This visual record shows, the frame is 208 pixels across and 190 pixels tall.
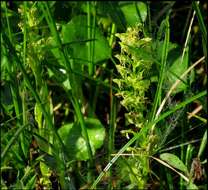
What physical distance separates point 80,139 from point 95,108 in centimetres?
24

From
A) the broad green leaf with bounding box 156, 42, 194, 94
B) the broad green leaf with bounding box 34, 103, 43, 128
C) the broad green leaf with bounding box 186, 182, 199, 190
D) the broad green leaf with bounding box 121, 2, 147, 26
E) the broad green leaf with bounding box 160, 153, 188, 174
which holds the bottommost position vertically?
the broad green leaf with bounding box 186, 182, 199, 190

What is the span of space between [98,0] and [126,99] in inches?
17.9

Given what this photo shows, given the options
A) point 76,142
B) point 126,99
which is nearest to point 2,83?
point 76,142

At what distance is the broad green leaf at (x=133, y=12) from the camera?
1274 mm

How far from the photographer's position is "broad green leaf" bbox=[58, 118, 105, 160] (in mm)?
1074

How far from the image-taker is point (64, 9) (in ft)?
4.50

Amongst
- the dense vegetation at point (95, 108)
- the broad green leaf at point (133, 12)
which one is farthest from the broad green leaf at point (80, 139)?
the broad green leaf at point (133, 12)

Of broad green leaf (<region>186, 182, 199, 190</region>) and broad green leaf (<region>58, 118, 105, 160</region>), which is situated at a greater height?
broad green leaf (<region>58, 118, 105, 160</region>)

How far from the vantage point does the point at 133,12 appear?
1311mm

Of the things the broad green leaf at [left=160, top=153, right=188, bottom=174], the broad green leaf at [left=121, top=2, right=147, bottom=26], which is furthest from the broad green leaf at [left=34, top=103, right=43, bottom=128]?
the broad green leaf at [left=121, top=2, right=147, bottom=26]

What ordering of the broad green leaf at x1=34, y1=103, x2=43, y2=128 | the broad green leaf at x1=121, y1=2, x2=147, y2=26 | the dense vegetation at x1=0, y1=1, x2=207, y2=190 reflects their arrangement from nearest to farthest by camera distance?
the dense vegetation at x1=0, y1=1, x2=207, y2=190 → the broad green leaf at x1=34, y1=103, x2=43, y2=128 → the broad green leaf at x1=121, y1=2, x2=147, y2=26

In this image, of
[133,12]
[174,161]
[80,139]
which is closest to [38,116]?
[80,139]

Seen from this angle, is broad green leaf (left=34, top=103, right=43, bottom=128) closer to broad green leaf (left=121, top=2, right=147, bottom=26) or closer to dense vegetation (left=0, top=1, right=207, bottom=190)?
dense vegetation (left=0, top=1, right=207, bottom=190)

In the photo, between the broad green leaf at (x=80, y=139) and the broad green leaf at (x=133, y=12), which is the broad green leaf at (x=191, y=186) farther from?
the broad green leaf at (x=133, y=12)
